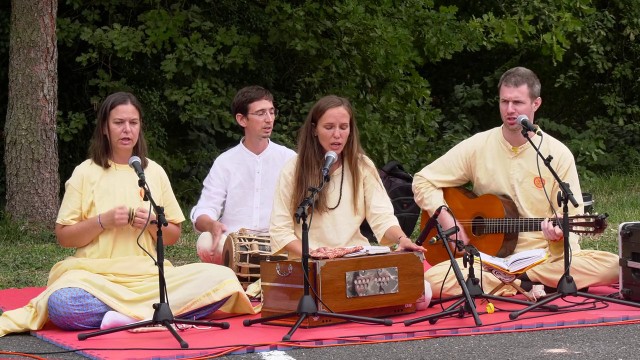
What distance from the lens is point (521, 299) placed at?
795 cm

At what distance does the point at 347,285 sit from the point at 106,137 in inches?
72.7

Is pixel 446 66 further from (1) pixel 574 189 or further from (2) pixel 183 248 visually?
(1) pixel 574 189

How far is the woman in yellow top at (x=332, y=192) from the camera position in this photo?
24.7 ft

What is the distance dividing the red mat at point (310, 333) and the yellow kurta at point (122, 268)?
0.24 m

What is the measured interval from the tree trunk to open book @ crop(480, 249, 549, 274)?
18.7ft

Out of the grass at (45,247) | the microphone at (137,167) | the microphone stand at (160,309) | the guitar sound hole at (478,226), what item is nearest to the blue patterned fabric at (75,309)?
the microphone stand at (160,309)

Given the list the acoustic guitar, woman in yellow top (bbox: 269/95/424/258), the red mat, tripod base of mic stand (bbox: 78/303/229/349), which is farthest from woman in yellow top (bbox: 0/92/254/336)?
the acoustic guitar

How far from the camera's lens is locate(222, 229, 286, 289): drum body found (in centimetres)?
810

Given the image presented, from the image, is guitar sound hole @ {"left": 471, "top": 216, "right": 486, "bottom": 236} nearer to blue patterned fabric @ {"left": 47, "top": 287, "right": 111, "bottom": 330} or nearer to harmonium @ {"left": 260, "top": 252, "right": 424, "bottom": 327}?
harmonium @ {"left": 260, "top": 252, "right": 424, "bottom": 327}

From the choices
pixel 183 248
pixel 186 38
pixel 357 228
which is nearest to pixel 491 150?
pixel 357 228

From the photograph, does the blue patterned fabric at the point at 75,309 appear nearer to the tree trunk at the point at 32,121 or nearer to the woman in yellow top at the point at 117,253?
the woman in yellow top at the point at 117,253

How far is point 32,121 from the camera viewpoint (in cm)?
1209

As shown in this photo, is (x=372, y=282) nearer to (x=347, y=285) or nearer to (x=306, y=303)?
(x=347, y=285)

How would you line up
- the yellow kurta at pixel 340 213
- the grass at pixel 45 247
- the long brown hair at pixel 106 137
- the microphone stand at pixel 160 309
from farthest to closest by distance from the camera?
the grass at pixel 45 247 < the yellow kurta at pixel 340 213 < the long brown hair at pixel 106 137 < the microphone stand at pixel 160 309
